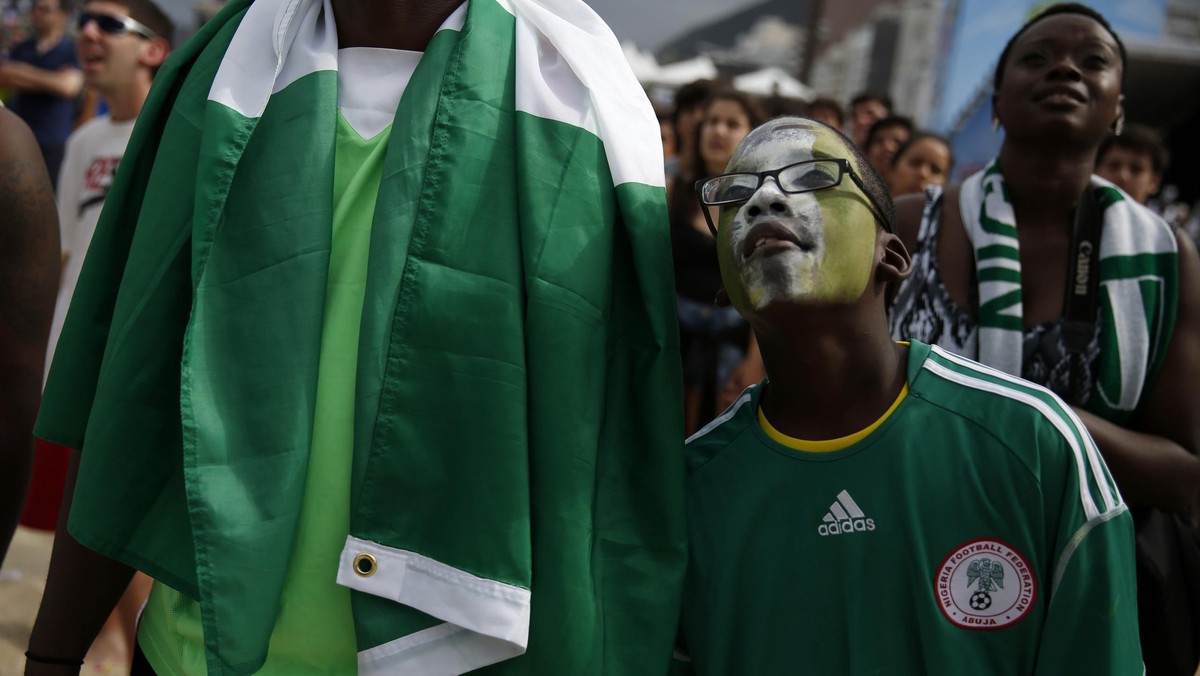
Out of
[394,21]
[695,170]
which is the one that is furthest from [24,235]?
[695,170]

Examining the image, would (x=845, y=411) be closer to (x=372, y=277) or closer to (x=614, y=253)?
(x=614, y=253)

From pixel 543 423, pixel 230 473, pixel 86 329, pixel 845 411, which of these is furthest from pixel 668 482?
pixel 86 329

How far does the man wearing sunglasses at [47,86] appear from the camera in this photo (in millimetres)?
6113

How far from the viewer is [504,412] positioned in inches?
63.8

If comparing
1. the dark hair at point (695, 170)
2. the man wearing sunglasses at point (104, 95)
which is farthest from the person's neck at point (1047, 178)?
the man wearing sunglasses at point (104, 95)

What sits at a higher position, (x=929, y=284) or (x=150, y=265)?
(x=929, y=284)

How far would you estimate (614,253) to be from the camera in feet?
5.90

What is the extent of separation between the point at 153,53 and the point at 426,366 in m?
3.08

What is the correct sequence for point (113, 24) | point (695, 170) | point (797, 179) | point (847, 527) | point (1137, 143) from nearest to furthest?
point (847, 527), point (797, 179), point (113, 24), point (695, 170), point (1137, 143)

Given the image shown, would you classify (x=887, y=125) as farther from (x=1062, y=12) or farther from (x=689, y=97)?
(x=1062, y=12)

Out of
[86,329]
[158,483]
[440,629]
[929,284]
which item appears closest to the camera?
[440,629]

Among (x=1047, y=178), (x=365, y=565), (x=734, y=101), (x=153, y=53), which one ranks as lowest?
(x=365, y=565)

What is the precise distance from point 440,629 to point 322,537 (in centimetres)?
22

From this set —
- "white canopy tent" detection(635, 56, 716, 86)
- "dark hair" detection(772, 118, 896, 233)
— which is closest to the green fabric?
"dark hair" detection(772, 118, 896, 233)
